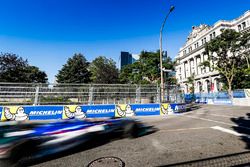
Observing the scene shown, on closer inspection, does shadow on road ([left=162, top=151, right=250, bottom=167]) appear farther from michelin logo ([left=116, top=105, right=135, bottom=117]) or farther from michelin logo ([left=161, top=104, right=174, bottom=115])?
michelin logo ([left=161, top=104, right=174, bottom=115])

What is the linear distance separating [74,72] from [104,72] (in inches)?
356

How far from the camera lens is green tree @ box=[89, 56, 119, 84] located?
46.9 meters

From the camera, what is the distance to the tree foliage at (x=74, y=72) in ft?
145

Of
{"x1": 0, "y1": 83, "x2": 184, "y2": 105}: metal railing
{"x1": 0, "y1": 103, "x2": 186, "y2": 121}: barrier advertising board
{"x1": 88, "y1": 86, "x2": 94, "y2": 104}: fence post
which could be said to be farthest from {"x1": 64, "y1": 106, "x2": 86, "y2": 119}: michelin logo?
{"x1": 88, "y1": 86, "x2": 94, "y2": 104}: fence post

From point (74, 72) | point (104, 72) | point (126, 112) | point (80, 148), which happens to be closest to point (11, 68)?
point (74, 72)

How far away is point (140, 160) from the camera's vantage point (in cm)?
398

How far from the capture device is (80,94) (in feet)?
44.0

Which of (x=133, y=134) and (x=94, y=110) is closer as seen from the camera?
(x=133, y=134)

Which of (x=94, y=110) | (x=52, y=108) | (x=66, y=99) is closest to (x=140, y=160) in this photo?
(x=94, y=110)

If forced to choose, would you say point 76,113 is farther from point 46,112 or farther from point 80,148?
point 80,148

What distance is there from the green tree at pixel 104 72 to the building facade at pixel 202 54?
21622 millimetres

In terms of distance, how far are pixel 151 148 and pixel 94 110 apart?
825 centimetres

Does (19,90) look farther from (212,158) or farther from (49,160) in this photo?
(212,158)

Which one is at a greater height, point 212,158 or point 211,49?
point 211,49
